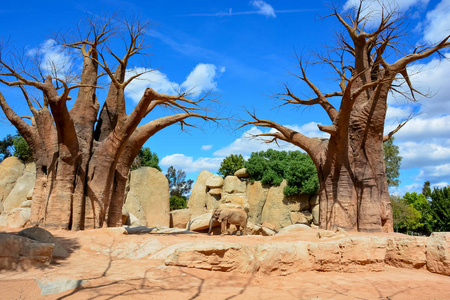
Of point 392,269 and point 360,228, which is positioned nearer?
point 392,269

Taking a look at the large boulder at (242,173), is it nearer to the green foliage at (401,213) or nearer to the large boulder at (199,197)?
the large boulder at (199,197)

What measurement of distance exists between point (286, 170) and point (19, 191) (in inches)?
568

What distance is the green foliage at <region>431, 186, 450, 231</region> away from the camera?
2223 cm

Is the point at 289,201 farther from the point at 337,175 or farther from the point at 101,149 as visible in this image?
the point at 101,149

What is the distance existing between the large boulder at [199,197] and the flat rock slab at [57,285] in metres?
17.0

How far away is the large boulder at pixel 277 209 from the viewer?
20844mm

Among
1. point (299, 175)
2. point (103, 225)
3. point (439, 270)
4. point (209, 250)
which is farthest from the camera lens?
point (299, 175)

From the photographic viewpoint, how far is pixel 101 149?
9289 mm

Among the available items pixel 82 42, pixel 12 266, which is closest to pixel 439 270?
pixel 12 266

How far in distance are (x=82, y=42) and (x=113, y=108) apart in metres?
2.02

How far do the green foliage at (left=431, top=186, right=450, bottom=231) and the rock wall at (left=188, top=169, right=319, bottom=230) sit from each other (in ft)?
28.4

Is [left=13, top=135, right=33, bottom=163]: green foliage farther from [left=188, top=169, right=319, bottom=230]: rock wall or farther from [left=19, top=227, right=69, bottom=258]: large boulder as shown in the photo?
[left=19, top=227, right=69, bottom=258]: large boulder

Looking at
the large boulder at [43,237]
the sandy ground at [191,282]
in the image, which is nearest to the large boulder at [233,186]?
→ the sandy ground at [191,282]

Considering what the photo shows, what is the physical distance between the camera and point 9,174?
61.3ft
